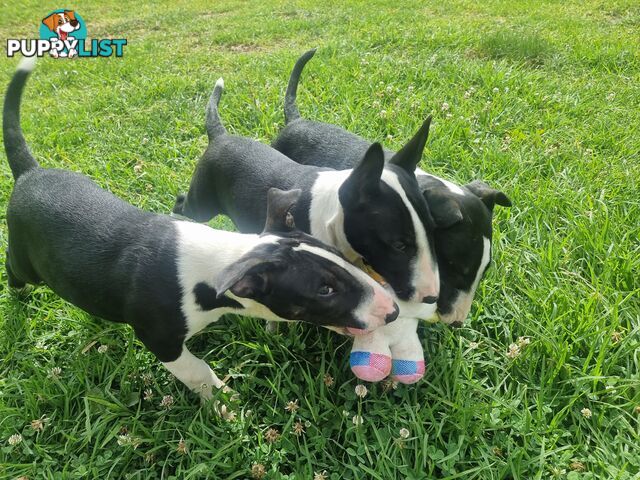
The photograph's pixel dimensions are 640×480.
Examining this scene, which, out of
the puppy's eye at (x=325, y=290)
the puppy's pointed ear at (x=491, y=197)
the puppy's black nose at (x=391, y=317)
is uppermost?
the puppy's pointed ear at (x=491, y=197)

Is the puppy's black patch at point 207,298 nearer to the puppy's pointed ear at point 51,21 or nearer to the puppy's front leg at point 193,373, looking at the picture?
the puppy's front leg at point 193,373

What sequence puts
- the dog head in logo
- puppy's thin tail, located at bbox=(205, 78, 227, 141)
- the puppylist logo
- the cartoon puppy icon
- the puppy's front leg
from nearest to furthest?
1. the puppy's front leg
2. puppy's thin tail, located at bbox=(205, 78, 227, 141)
3. the puppylist logo
4. the cartoon puppy icon
5. the dog head in logo

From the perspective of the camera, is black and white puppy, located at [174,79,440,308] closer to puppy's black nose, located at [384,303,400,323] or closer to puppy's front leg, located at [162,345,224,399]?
puppy's black nose, located at [384,303,400,323]

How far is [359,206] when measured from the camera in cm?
282

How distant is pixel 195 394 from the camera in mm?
2918

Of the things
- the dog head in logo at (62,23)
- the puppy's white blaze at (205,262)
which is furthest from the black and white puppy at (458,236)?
the dog head in logo at (62,23)

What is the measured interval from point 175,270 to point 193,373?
0.60 metres

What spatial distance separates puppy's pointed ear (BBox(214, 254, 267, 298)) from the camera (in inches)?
90.2

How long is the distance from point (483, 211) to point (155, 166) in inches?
129

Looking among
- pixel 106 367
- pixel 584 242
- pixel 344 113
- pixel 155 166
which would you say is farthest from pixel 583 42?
pixel 106 367

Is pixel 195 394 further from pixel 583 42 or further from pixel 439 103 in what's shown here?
pixel 583 42

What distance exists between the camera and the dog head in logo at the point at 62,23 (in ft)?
34.6

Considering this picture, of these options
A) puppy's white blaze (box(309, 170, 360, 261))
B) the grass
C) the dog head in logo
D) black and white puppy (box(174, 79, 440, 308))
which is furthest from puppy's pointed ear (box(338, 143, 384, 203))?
the dog head in logo

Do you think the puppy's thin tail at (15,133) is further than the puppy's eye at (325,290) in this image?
Yes
